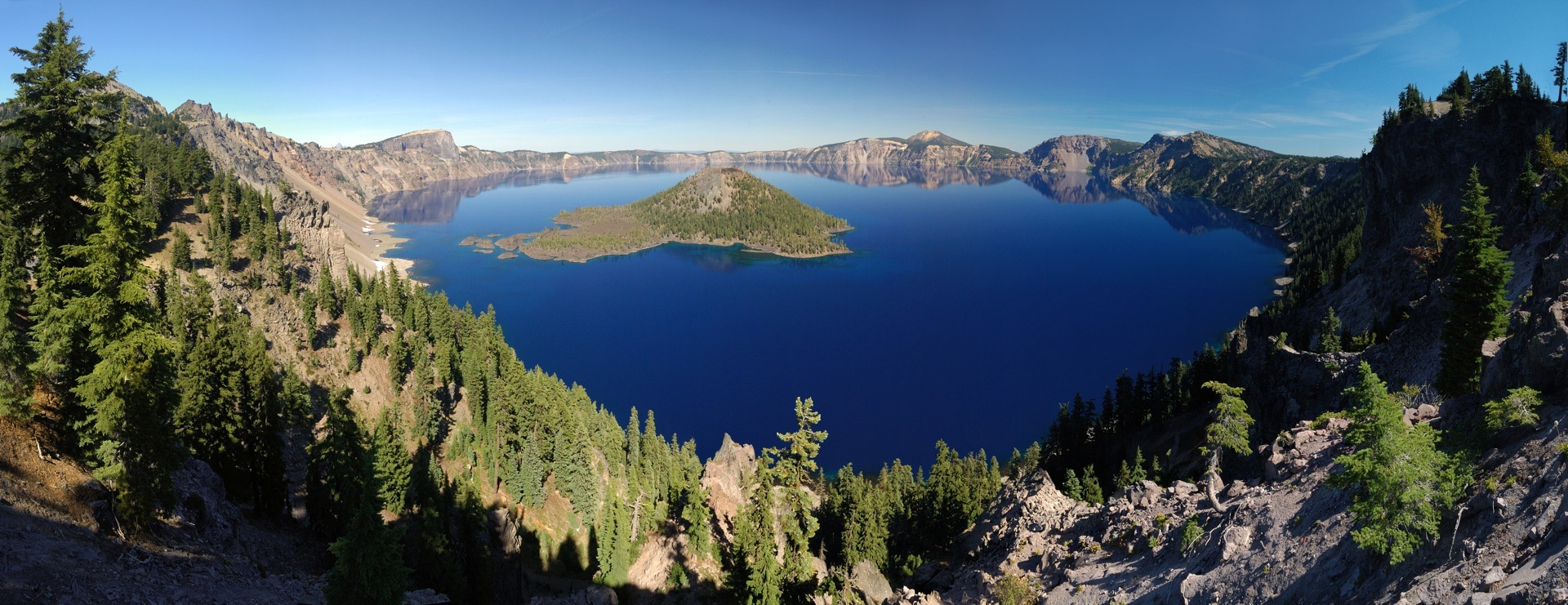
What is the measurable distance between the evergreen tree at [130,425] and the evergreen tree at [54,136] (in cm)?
543

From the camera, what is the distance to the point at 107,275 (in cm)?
2500

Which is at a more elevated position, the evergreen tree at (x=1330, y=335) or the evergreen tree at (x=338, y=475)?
the evergreen tree at (x=1330, y=335)

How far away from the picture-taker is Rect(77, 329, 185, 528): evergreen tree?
83.3 ft

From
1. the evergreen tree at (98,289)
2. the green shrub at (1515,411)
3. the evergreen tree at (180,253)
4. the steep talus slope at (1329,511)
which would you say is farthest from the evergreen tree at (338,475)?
the evergreen tree at (180,253)

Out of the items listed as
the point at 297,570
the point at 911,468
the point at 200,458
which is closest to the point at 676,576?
the point at 297,570

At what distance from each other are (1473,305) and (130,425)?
66.2 m

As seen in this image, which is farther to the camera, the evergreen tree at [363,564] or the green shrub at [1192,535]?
the green shrub at [1192,535]

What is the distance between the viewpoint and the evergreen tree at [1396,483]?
1869 centimetres

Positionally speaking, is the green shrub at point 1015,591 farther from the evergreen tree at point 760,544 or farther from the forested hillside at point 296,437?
the evergreen tree at point 760,544

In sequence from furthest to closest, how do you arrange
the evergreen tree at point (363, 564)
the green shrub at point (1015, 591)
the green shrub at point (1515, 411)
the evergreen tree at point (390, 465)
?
the evergreen tree at point (390, 465), the green shrub at point (1015, 591), the evergreen tree at point (363, 564), the green shrub at point (1515, 411)

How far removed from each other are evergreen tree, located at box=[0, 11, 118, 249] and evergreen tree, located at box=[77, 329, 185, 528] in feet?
17.8

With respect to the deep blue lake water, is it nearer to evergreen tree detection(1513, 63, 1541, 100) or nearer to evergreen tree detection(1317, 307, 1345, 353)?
evergreen tree detection(1317, 307, 1345, 353)

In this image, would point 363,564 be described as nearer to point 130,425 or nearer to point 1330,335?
point 130,425

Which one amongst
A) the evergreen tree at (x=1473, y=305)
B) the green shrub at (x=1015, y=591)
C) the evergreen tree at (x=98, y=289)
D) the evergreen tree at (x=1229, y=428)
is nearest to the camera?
the evergreen tree at (x=98, y=289)
